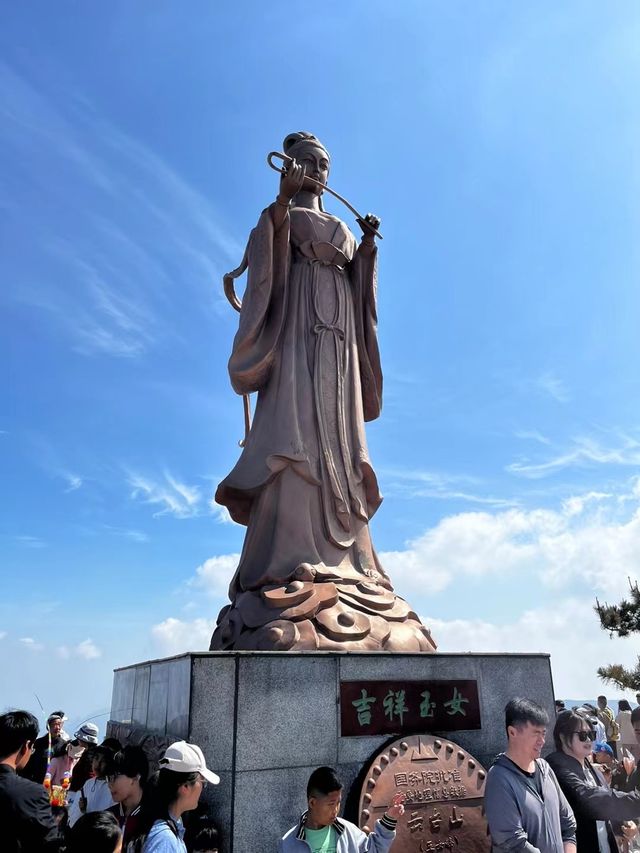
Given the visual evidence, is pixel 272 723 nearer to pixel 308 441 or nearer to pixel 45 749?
pixel 45 749

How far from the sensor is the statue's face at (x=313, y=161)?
736 cm

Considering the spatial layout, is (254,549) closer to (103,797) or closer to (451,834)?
(103,797)

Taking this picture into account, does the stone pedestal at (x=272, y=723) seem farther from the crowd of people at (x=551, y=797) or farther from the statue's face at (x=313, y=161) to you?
the statue's face at (x=313, y=161)

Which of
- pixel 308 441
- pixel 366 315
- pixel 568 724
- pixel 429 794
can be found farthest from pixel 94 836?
pixel 366 315

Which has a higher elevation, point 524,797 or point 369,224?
point 369,224

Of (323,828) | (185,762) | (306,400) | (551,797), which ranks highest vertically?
(306,400)

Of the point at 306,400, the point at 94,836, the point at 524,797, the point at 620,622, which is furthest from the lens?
the point at 620,622

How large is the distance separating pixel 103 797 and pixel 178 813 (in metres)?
1.88

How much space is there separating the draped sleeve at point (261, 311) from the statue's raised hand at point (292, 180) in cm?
28

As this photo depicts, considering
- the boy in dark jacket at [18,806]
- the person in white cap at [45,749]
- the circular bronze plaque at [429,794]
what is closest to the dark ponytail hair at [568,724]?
the circular bronze plaque at [429,794]

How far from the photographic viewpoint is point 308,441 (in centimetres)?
638

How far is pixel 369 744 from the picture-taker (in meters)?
4.63

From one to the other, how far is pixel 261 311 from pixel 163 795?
4840 millimetres

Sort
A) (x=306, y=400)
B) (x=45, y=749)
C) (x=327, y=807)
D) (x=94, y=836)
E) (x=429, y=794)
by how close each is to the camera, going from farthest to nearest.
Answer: (x=306, y=400)
(x=45, y=749)
(x=429, y=794)
(x=327, y=807)
(x=94, y=836)
